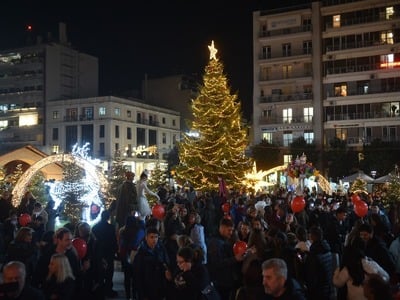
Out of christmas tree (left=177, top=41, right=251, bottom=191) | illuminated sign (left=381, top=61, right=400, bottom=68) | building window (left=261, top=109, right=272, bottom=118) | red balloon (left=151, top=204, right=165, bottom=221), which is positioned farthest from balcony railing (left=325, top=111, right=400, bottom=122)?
red balloon (left=151, top=204, right=165, bottom=221)

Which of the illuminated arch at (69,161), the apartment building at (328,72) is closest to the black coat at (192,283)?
the illuminated arch at (69,161)

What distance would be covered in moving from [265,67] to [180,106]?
1078 inches

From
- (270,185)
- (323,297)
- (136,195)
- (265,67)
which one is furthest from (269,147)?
(323,297)

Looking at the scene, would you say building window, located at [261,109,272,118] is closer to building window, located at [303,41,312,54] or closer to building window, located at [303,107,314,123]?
building window, located at [303,107,314,123]

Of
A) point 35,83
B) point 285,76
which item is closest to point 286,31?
point 285,76

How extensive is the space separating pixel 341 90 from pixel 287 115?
6.11 metres

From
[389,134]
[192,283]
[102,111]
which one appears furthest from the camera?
[102,111]

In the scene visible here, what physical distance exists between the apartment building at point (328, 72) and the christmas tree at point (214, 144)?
22093mm

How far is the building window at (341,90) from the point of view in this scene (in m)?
52.9

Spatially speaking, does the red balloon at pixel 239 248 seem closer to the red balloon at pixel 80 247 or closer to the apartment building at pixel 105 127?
the red balloon at pixel 80 247

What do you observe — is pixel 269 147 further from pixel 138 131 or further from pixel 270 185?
pixel 138 131

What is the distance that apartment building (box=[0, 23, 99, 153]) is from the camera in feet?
241

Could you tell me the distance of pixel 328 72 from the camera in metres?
53.7

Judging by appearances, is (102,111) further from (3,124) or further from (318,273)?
(318,273)
